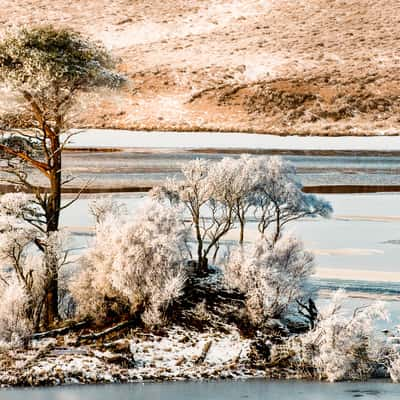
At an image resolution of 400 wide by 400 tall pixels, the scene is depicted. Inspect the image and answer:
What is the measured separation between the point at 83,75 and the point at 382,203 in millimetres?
14033

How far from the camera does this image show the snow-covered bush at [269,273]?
13.3 m

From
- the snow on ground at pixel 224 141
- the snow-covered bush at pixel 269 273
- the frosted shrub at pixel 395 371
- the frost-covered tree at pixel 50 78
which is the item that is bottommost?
the frosted shrub at pixel 395 371

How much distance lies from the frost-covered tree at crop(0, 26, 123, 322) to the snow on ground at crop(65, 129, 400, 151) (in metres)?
28.1

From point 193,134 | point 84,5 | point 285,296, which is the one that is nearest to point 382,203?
point 285,296

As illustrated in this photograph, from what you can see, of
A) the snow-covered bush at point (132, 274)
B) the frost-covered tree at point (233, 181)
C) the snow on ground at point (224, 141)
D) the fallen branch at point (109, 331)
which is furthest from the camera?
the snow on ground at point (224, 141)

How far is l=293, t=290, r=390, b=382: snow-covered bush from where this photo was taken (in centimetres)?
1205

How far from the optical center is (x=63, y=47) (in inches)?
547

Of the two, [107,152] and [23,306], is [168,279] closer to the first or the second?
[23,306]

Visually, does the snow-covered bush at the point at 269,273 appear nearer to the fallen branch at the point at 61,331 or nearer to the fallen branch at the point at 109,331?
the fallen branch at the point at 109,331

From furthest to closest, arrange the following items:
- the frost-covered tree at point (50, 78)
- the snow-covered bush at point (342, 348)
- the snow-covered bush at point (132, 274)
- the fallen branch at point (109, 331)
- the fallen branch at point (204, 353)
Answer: the frost-covered tree at point (50, 78) → the snow-covered bush at point (132, 274) → the fallen branch at point (109, 331) → the fallen branch at point (204, 353) → the snow-covered bush at point (342, 348)

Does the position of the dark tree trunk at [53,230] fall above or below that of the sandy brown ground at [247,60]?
below

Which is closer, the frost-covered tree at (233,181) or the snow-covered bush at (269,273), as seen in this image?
the snow-covered bush at (269,273)

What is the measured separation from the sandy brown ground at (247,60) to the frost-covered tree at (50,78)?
1300 inches

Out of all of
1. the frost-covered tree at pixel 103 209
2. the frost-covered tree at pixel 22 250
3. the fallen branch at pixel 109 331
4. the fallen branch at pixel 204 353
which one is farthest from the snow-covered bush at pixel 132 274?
the frost-covered tree at pixel 103 209
